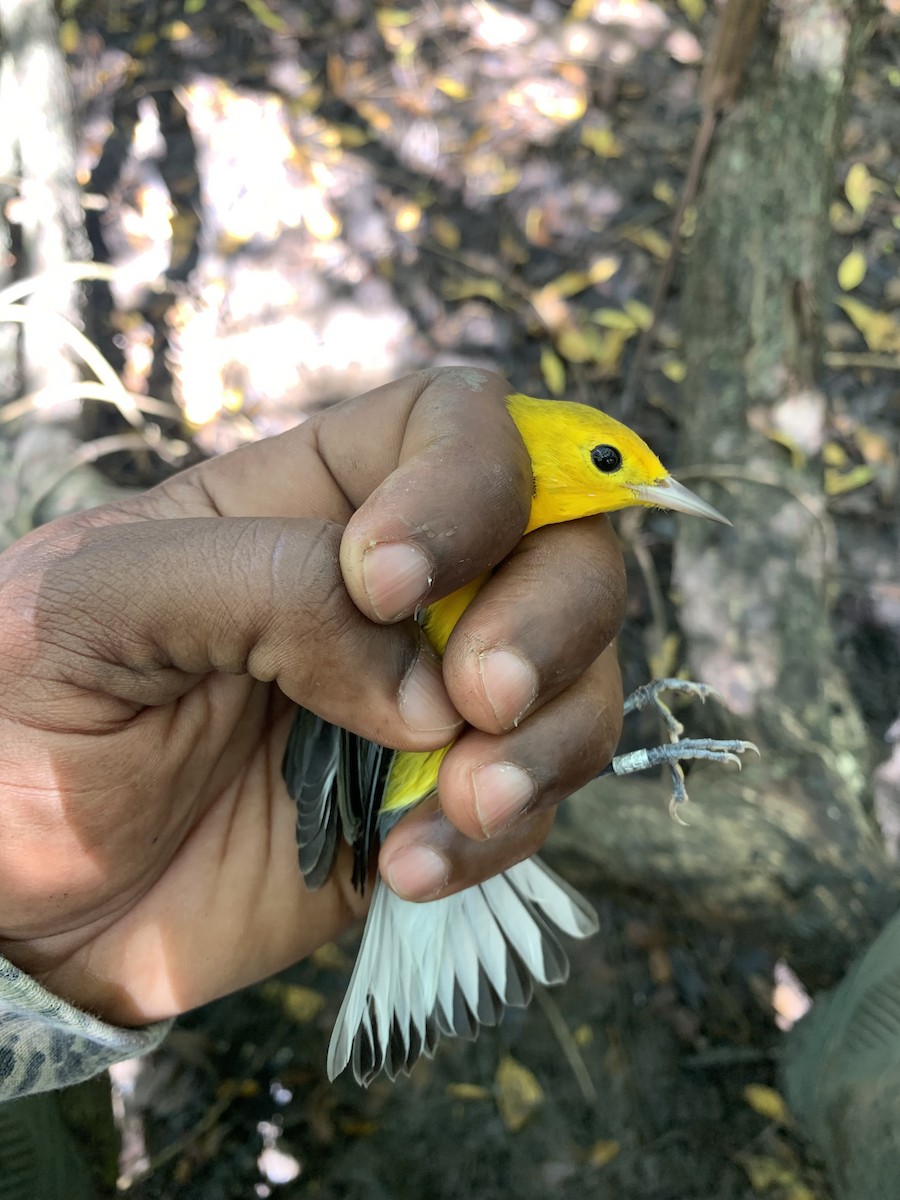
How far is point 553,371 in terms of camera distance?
351 cm

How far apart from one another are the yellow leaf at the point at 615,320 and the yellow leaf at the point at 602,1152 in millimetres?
2838

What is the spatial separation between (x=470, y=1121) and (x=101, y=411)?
276 centimetres

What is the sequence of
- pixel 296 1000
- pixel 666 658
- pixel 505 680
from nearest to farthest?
pixel 505 680 → pixel 296 1000 → pixel 666 658

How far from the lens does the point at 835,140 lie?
257 cm

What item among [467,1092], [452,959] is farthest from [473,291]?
[467,1092]

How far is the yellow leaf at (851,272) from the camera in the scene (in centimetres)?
363

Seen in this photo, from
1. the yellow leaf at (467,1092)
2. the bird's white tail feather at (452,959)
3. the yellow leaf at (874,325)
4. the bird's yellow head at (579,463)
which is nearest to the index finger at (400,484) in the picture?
the bird's yellow head at (579,463)

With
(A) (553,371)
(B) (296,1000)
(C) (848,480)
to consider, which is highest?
(A) (553,371)

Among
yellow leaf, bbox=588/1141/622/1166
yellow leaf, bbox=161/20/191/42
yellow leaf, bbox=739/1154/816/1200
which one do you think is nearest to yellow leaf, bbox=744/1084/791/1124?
yellow leaf, bbox=739/1154/816/1200

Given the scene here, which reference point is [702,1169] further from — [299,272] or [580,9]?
[580,9]

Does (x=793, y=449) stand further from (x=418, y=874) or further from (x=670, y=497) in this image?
(x=418, y=874)

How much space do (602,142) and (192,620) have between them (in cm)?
348

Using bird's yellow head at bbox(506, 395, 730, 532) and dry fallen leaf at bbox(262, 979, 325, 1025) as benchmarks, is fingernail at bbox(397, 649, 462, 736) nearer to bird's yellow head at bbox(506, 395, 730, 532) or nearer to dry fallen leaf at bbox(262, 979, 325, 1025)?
bird's yellow head at bbox(506, 395, 730, 532)

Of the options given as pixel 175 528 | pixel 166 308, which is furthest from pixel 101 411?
pixel 175 528
